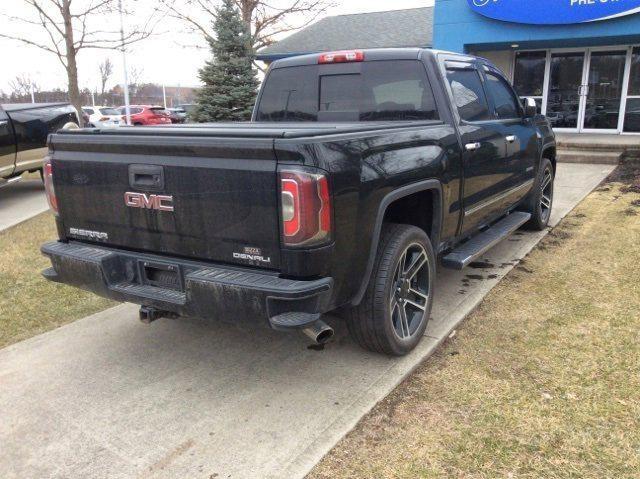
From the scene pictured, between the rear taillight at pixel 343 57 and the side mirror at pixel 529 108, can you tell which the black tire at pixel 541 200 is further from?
the rear taillight at pixel 343 57

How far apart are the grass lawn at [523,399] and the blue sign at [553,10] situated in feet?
35.4

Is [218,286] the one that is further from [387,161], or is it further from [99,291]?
[387,161]

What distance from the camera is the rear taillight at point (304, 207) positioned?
2584 millimetres

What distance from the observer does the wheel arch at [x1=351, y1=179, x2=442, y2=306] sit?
3.07m

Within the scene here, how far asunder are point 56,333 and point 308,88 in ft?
9.05

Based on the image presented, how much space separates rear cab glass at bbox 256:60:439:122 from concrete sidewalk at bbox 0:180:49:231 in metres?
4.73

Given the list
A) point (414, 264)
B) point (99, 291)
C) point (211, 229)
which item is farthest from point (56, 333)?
point (414, 264)

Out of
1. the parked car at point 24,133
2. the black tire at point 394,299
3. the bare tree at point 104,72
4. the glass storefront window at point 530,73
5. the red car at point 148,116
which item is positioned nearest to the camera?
the black tire at point 394,299

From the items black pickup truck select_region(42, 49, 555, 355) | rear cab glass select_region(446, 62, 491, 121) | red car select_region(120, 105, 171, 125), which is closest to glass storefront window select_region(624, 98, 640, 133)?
rear cab glass select_region(446, 62, 491, 121)

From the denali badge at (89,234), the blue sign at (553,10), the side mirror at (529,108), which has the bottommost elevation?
the denali badge at (89,234)

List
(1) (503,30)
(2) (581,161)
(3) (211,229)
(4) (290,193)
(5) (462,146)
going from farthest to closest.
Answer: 1. (1) (503,30)
2. (2) (581,161)
3. (5) (462,146)
4. (3) (211,229)
5. (4) (290,193)

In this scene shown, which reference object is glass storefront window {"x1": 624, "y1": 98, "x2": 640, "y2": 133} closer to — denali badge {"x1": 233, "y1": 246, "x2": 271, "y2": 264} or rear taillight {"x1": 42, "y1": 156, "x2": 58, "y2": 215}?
denali badge {"x1": 233, "y1": 246, "x2": 271, "y2": 264}

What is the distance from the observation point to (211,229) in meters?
2.87

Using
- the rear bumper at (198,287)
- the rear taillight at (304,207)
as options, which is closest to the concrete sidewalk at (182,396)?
the rear bumper at (198,287)
